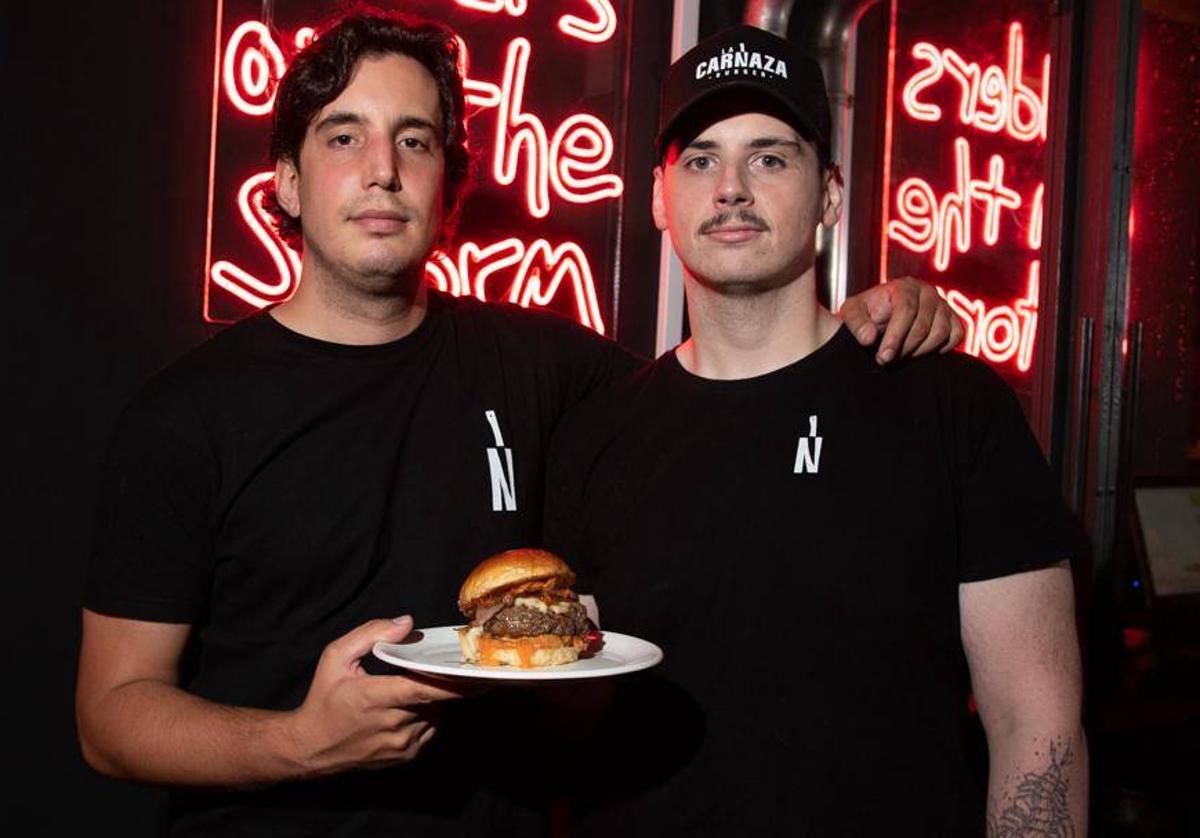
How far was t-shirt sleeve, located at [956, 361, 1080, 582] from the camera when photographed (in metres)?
2.29

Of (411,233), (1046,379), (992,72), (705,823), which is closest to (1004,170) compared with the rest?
(992,72)

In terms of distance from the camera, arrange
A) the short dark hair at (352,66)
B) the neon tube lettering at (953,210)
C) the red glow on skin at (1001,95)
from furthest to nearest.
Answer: the red glow on skin at (1001,95), the neon tube lettering at (953,210), the short dark hair at (352,66)

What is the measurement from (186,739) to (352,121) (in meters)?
1.49

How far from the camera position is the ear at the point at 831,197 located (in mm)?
2793

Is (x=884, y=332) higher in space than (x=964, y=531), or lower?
higher

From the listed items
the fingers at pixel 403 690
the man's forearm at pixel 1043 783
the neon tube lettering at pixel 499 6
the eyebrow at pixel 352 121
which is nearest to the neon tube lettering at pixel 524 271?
the neon tube lettering at pixel 499 6

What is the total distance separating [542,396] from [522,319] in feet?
0.96

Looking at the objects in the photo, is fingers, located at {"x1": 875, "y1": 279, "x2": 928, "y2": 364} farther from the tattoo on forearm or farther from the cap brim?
the tattoo on forearm

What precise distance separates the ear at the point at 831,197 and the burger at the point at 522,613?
1.09 metres

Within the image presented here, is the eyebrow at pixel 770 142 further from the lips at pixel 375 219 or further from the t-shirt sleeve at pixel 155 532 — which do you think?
the t-shirt sleeve at pixel 155 532

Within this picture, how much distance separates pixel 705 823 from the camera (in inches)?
91.3

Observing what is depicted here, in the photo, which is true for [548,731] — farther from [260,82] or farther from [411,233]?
[260,82]

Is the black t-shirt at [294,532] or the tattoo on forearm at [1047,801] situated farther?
the black t-shirt at [294,532]

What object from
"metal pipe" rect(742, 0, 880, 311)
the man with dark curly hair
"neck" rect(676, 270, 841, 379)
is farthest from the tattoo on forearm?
"metal pipe" rect(742, 0, 880, 311)
